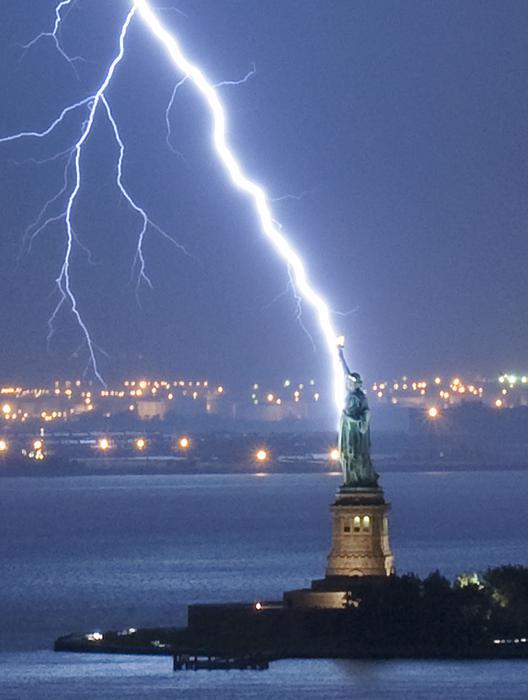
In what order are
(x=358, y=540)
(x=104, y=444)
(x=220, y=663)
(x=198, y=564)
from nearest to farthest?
(x=220, y=663) < (x=358, y=540) < (x=198, y=564) < (x=104, y=444)

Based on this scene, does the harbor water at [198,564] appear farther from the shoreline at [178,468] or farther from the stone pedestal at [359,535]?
the stone pedestal at [359,535]

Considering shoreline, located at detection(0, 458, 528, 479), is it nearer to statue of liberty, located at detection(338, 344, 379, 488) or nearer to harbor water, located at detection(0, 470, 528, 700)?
harbor water, located at detection(0, 470, 528, 700)

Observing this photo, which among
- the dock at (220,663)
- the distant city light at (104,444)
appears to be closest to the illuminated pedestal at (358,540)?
the dock at (220,663)

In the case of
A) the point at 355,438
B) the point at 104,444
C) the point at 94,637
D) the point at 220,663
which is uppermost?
the point at 104,444

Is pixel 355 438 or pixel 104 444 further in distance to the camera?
pixel 104 444

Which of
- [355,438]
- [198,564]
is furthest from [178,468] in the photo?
[355,438]

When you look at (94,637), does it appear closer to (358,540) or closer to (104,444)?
(358,540)

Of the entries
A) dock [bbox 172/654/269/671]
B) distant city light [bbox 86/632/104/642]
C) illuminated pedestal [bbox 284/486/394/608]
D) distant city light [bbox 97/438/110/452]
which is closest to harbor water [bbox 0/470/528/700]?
dock [bbox 172/654/269/671]

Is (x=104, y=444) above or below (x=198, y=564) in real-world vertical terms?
above
